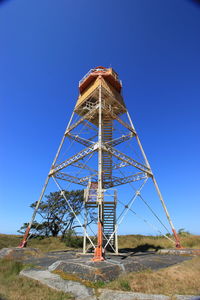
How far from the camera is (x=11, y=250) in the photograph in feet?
31.9

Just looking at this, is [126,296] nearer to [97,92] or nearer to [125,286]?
[125,286]

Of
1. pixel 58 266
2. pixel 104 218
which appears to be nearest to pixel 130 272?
pixel 58 266

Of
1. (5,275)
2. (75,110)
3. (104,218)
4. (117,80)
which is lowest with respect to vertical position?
(5,275)

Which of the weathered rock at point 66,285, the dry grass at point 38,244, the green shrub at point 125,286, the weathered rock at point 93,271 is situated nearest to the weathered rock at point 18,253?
the dry grass at point 38,244

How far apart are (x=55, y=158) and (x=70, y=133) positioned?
2413 mm

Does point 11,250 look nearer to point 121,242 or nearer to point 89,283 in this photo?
point 89,283

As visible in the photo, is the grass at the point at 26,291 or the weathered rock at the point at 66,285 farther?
the weathered rock at the point at 66,285

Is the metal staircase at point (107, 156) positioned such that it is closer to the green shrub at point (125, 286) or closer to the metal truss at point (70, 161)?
the metal truss at point (70, 161)

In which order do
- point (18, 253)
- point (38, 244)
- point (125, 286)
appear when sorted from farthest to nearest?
point (38, 244)
point (18, 253)
point (125, 286)

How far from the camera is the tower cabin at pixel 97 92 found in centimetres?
1423

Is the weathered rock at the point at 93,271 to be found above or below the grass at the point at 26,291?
above

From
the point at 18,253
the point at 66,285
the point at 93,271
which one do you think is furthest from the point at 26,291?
the point at 18,253

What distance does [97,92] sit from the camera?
14078 mm


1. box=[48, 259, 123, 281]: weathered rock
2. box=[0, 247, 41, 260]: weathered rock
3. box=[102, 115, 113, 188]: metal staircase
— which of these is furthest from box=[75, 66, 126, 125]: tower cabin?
box=[48, 259, 123, 281]: weathered rock
